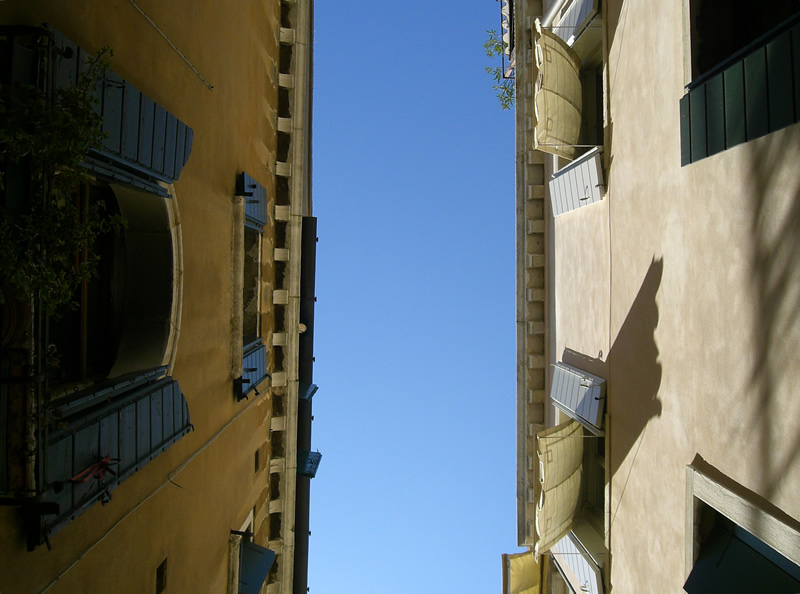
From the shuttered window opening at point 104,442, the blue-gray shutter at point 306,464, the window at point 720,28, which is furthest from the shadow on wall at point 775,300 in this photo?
the blue-gray shutter at point 306,464


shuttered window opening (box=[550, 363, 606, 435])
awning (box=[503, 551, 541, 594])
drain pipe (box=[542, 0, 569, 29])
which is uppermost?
drain pipe (box=[542, 0, 569, 29])

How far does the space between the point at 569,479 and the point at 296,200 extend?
7147mm

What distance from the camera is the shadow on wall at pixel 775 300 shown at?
505 centimetres

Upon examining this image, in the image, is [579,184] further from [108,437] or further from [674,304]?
[108,437]

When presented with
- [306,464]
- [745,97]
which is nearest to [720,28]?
[745,97]

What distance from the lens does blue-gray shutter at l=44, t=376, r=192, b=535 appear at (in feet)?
16.1

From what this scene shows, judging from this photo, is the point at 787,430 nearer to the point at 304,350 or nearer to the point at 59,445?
the point at 59,445

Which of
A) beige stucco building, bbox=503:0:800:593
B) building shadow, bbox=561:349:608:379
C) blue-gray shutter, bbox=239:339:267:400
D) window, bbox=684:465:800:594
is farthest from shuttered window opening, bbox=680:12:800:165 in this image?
blue-gray shutter, bbox=239:339:267:400

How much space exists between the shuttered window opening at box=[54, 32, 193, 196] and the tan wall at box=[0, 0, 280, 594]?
0.91ft

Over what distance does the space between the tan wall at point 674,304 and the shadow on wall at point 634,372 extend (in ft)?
0.09

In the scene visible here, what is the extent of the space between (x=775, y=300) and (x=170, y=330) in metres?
5.93

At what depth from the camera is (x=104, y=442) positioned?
567cm

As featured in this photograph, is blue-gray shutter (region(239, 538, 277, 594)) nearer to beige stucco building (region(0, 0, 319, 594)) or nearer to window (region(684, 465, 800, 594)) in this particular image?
beige stucco building (region(0, 0, 319, 594))

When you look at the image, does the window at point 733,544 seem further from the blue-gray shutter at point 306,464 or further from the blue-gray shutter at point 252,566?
the blue-gray shutter at point 306,464
